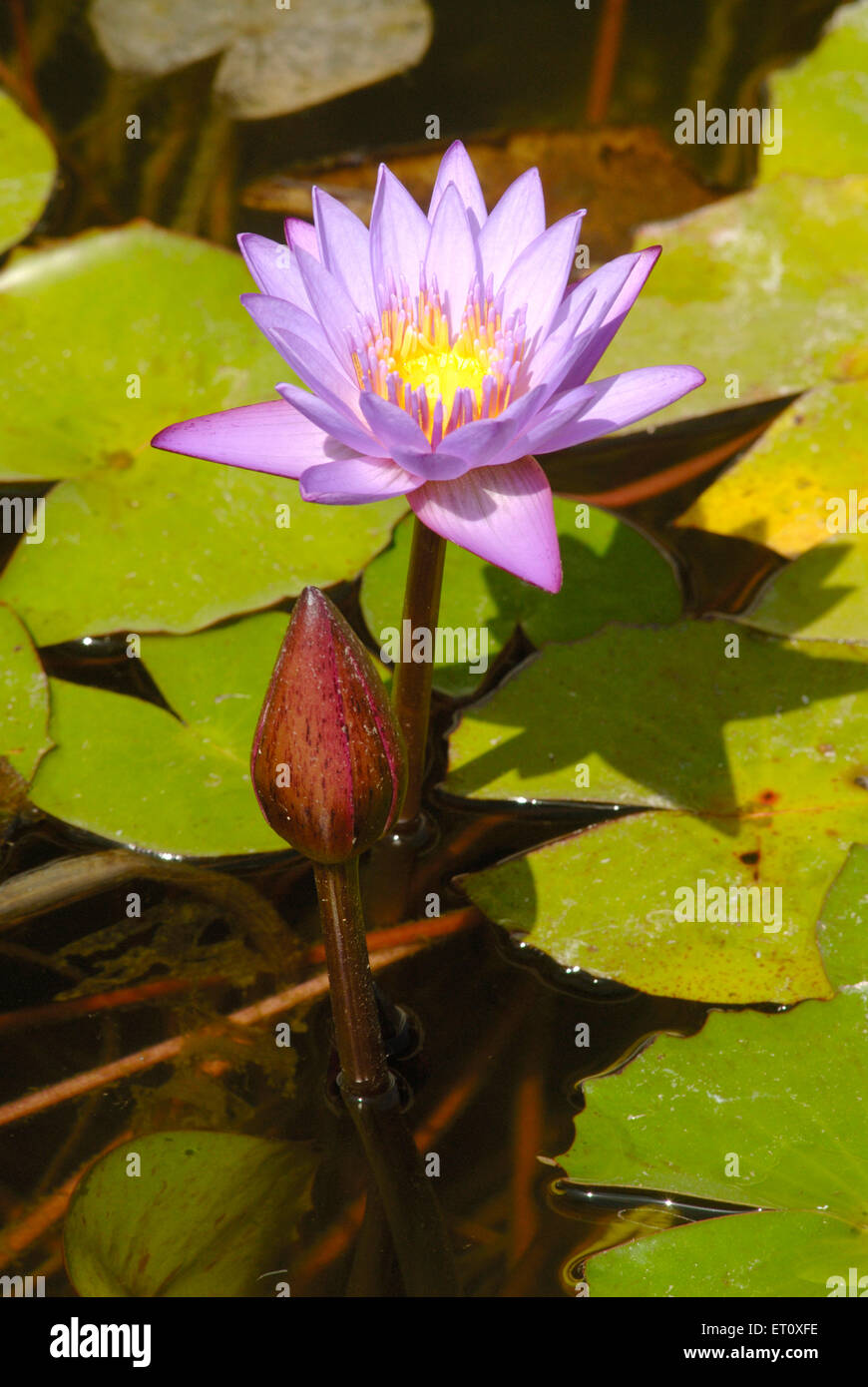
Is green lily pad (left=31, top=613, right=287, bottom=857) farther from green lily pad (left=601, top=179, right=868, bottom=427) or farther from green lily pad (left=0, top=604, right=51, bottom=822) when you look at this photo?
green lily pad (left=601, top=179, right=868, bottom=427)

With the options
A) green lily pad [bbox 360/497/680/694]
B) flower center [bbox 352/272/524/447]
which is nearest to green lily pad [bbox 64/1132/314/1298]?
green lily pad [bbox 360/497/680/694]

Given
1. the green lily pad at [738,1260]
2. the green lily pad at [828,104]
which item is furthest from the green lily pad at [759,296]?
the green lily pad at [738,1260]

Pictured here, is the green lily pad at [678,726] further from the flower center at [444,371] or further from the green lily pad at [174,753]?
the flower center at [444,371]

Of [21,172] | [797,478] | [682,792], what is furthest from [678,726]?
[21,172]
